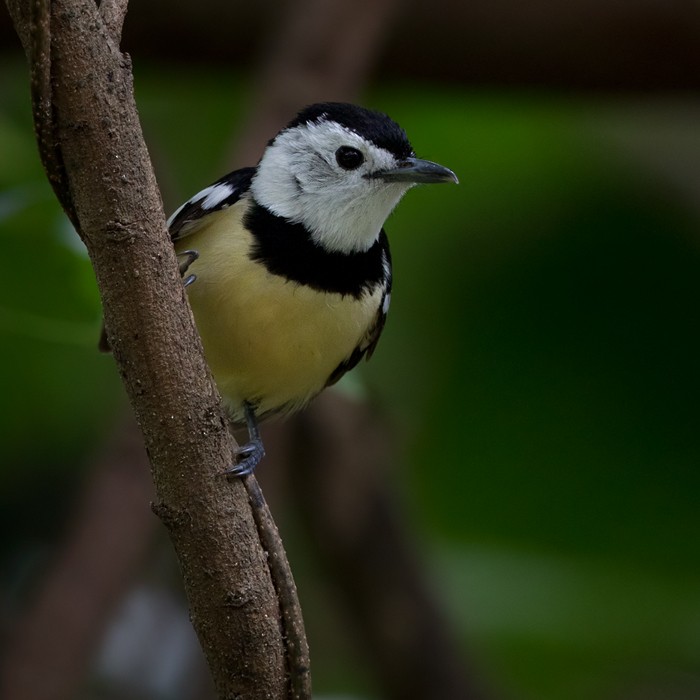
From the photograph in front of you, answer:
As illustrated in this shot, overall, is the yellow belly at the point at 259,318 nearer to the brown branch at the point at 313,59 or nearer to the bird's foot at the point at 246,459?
the bird's foot at the point at 246,459

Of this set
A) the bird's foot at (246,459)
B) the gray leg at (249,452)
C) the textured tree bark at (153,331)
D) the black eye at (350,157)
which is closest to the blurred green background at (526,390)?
the gray leg at (249,452)

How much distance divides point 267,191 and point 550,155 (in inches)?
62.0

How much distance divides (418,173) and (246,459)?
0.69 metres

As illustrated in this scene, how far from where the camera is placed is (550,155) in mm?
3471

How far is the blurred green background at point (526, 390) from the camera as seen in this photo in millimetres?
3105

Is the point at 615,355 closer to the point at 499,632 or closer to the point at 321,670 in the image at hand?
the point at 499,632

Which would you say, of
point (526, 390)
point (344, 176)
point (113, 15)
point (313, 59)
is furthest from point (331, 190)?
point (526, 390)

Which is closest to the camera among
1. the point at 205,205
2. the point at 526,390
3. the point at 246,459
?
the point at 246,459

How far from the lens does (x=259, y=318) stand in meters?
1.95

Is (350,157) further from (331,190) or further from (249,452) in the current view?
(249,452)

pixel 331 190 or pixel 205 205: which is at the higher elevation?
pixel 331 190

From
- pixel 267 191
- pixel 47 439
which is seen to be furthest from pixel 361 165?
pixel 47 439

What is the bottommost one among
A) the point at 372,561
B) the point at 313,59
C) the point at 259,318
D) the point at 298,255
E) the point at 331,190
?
the point at 372,561

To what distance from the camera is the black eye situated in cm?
213
